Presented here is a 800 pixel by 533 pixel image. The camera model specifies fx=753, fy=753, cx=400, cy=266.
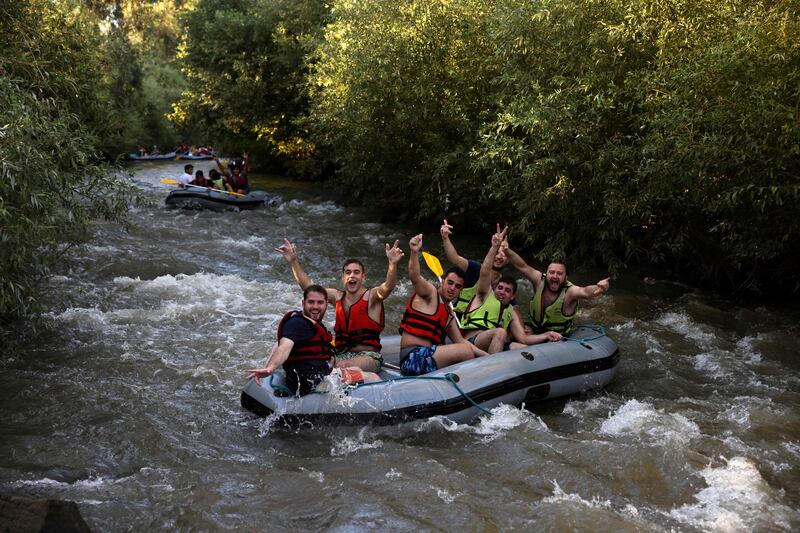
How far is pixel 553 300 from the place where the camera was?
20.5ft

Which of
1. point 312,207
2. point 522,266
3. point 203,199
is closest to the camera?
point 522,266

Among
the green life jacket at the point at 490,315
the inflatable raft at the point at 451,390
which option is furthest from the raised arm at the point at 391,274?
the green life jacket at the point at 490,315

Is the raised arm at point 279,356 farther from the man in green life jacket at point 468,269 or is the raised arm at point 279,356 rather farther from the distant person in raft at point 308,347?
the man in green life jacket at point 468,269

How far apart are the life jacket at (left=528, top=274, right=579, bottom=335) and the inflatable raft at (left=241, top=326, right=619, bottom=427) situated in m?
0.39

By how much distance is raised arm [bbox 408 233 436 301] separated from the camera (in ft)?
16.9

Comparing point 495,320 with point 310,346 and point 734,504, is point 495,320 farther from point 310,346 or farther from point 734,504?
point 734,504

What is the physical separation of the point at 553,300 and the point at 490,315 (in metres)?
0.61

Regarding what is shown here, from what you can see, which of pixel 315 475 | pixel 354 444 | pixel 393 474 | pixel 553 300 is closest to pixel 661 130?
pixel 553 300

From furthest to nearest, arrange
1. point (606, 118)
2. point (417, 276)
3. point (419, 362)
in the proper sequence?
point (606, 118)
point (419, 362)
point (417, 276)

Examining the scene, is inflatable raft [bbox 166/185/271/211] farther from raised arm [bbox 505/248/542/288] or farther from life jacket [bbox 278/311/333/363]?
life jacket [bbox 278/311/333/363]

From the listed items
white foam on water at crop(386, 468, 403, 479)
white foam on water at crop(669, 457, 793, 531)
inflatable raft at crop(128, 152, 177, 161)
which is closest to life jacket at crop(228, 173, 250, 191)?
white foam on water at crop(386, 468, 403, 479)

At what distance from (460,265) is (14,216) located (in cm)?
335

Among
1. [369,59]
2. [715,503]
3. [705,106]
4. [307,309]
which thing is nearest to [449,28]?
[369,59]

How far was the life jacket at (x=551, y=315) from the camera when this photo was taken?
6.25m
